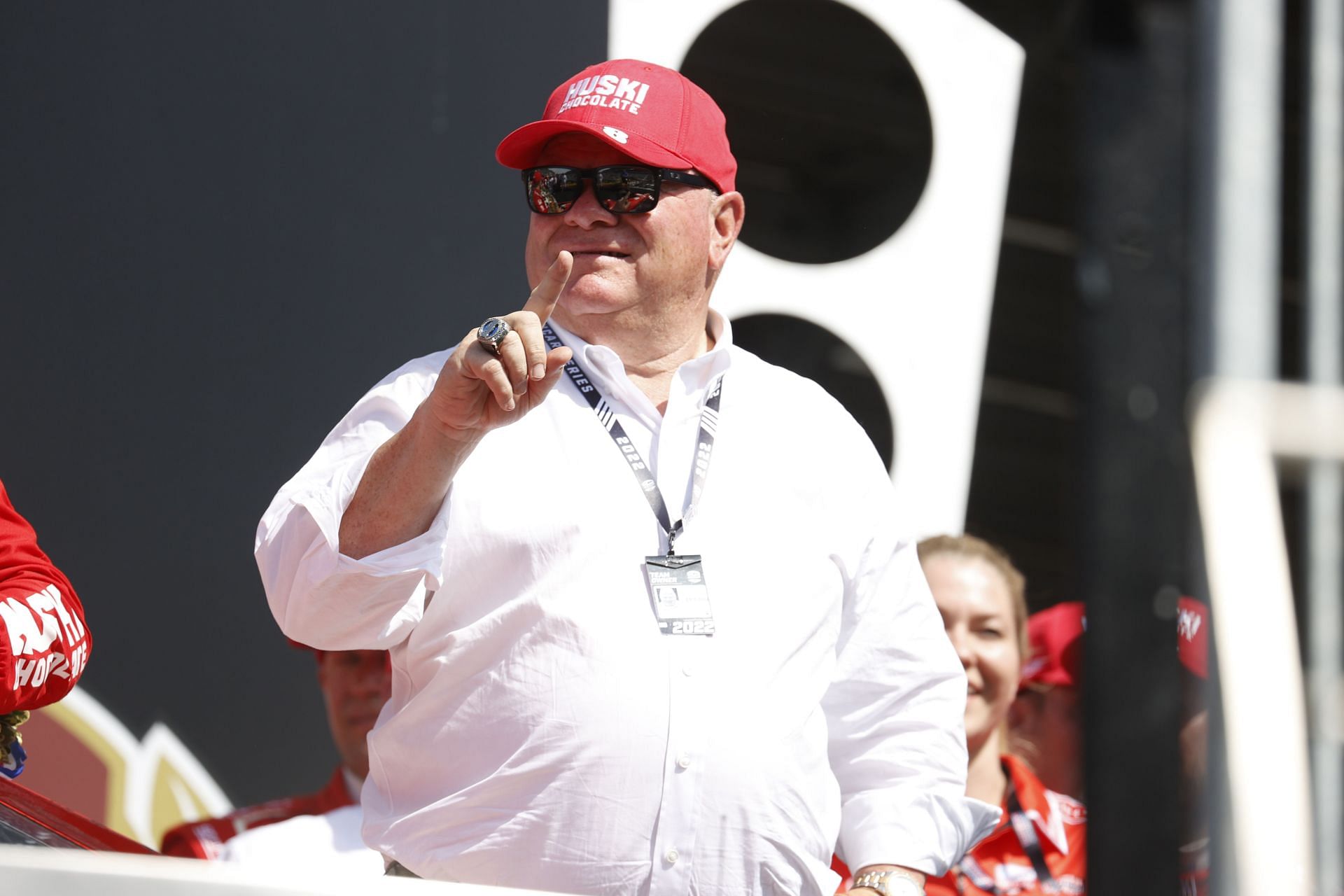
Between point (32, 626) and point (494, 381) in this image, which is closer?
point (494, 381)

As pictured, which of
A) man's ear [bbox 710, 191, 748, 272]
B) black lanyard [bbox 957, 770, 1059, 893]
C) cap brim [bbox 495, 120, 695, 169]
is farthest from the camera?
black lanyard [bbox 957, 770, 1059, 893]

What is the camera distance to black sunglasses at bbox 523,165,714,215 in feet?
7.36

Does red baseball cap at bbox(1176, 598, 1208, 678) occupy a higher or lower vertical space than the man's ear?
lower

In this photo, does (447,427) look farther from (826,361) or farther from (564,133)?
(826,361)

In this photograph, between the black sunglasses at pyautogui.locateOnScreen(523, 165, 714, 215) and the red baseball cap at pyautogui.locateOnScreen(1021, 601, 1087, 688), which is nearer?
the black sunglasses at pyautogui.locateOnScreen(523, 165, 714, 215)

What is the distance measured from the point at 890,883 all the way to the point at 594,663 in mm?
539

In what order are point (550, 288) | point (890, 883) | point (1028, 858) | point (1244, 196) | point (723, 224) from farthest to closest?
point (1028, 858) < point (723, 224) < point (890, 883) < point (550, 288) < point (1244, 196)

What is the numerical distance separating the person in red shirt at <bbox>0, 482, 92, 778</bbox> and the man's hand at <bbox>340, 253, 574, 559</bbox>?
595 mm

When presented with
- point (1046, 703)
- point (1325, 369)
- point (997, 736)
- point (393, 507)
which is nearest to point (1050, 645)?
point (1046, 703)

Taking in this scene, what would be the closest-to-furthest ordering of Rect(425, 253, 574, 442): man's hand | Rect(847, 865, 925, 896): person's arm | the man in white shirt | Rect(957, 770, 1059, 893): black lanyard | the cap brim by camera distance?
1. Rect(425, 253, 574, 442): man's hand
2. the man in white shirt
3. Rect(847, 865, 925, 896): person's arm
4. the cap brim
5. Rect(957, 770, 1059, 893): black lanyard

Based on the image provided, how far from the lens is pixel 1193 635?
3.12ft

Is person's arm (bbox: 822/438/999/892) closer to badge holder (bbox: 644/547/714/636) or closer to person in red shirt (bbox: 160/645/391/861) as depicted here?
badge holder (bbox: 644/547/714/636)

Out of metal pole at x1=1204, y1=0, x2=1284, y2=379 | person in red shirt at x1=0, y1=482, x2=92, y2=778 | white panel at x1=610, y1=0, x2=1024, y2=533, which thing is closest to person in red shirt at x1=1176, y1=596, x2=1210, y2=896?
metal pole at x1=1204, y1=0, x2=1284, y2=379

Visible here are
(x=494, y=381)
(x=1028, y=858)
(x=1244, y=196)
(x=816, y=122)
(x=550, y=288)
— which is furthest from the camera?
(x=816, y=122)
